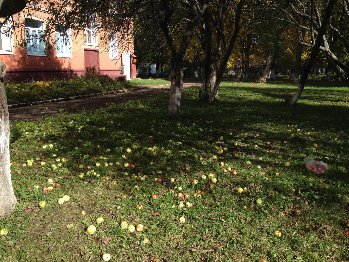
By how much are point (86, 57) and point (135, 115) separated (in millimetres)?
19599

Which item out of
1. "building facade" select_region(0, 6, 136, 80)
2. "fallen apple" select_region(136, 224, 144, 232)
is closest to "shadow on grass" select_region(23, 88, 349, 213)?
"fallen apple" select_region(136, 224, 144, 232)

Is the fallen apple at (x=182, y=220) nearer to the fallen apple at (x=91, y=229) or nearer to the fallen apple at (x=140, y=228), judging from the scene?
the fallen apple at (x=140, y=228)

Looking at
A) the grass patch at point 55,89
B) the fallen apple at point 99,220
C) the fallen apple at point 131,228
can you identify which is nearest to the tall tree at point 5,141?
the fallen apple at point 99,220

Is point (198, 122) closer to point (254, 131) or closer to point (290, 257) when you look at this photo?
point (254, 131)

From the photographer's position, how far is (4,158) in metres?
4.80

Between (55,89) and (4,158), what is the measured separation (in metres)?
16.4

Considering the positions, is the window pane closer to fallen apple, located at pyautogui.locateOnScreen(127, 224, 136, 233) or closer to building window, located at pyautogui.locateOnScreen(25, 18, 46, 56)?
building window, located at pyautogui.locateOnScreen(25, 18, 46, 56)

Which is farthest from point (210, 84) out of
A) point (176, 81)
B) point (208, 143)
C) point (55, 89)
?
point (55, 89)

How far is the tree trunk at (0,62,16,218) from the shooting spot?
4.70 m

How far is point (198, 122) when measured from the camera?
472 inches

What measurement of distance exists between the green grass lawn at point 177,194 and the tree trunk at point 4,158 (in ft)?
0.62

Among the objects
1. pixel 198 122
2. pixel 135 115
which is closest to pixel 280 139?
pixel 198 122

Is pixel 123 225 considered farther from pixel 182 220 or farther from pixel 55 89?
pixel 55 89

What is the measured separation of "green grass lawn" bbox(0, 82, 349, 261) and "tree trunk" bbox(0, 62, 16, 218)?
0.19 meters
